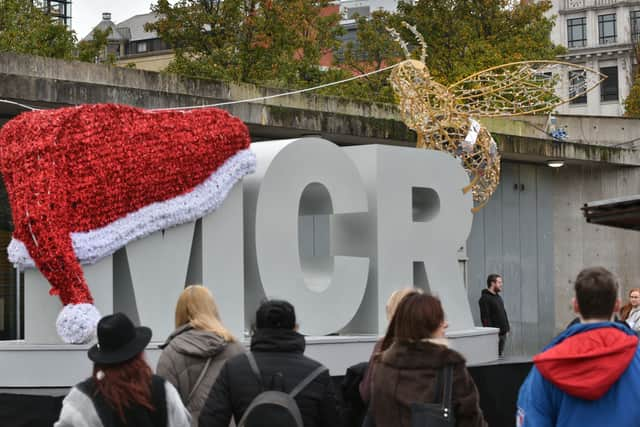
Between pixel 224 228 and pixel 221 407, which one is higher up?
pixel 224 228

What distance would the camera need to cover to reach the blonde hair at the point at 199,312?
711 cm

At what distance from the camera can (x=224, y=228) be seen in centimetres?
1109

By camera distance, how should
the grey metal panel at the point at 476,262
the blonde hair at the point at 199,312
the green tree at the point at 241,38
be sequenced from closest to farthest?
the blonde hair at the point at 199,312 < the grey metal panel at the point at 476,262 < the green tree at the point at 241,38

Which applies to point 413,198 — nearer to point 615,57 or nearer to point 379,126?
point 379,126

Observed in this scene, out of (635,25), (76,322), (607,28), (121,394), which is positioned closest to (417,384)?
(121,394)

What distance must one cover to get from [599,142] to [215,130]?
17.3m

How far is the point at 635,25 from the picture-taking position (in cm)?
7812

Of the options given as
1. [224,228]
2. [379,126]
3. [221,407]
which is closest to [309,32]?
[379,126]

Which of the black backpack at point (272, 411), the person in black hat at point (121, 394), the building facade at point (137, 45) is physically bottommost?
the black backpack at point (272, 411)

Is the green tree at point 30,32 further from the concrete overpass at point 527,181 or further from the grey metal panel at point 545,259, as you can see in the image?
the grey metal panel at point 545,259

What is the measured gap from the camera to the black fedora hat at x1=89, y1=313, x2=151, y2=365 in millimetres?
5430

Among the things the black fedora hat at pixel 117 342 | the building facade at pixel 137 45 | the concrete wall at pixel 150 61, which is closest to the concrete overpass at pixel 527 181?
the black fedora hat at pixel 117 342

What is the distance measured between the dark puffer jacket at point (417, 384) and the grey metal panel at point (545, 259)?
711 inches

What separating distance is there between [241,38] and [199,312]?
3251cm
